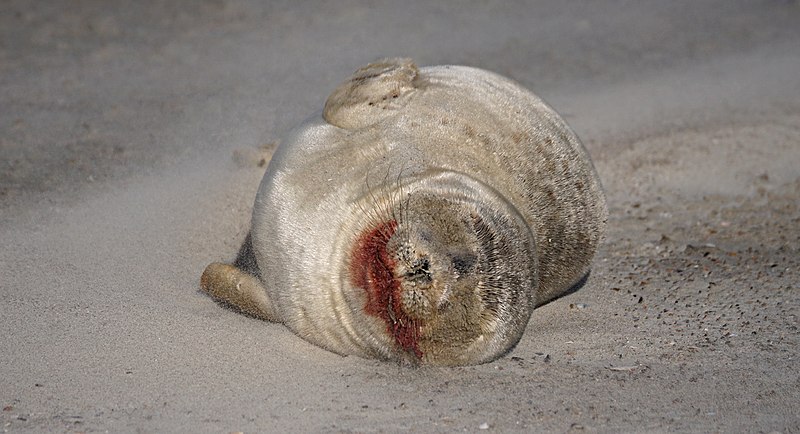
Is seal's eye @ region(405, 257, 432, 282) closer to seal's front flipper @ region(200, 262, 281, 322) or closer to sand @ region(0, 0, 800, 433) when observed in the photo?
sand @ region(0, 0, 800, 433)

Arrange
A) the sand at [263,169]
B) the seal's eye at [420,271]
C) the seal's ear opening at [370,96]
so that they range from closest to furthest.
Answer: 1. the seal's eye at [420,271]
2. the sand at [263,169]
3. the seal's ear opening at [370,96]

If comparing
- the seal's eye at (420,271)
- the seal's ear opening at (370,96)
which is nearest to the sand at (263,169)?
the seal's eye at (420,271)

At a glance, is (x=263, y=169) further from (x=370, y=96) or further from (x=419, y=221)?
(x=419, y=221)

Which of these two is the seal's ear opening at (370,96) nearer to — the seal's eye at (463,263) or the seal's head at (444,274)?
the seal's head at (444,274)

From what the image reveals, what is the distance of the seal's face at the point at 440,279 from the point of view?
297 cm

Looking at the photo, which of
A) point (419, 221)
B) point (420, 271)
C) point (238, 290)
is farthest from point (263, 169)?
point (420, 271)

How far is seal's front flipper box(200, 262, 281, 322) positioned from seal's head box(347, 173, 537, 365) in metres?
0.65

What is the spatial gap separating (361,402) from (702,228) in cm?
302

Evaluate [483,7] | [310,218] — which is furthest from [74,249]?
[483,7]

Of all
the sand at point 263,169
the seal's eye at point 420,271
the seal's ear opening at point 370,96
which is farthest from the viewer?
the seal's ear opening at point 370,96

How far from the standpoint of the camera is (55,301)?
13.0 ft

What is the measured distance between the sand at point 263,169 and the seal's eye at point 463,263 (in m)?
0.55

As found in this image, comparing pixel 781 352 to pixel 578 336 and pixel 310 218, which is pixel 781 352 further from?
pixel 310 218

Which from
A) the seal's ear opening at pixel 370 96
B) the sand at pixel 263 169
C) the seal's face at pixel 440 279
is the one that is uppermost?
the seal's ear opening at pixel 370 96
